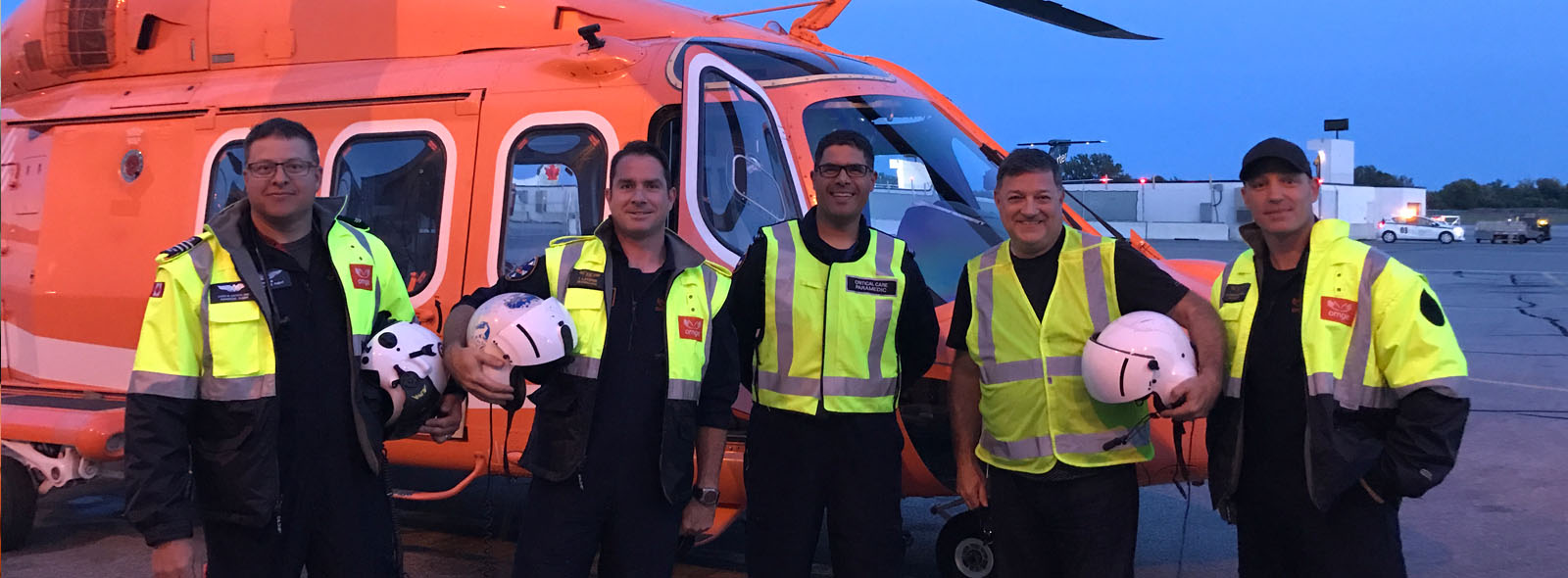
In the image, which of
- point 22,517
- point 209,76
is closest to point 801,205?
point 209,76

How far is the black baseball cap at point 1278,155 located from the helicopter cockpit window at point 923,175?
1.68 meters

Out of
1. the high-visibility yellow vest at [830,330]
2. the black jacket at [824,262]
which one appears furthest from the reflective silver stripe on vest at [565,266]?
the high-visibility yellow vest at [830,330]

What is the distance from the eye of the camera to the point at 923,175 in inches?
214

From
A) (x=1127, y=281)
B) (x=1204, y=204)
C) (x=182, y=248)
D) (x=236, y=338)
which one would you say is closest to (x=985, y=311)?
(x=1127, y=281)

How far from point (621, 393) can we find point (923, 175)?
2400mm

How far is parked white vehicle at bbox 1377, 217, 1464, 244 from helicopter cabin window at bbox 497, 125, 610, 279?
1957 inches

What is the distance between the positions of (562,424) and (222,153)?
3355 millimetres

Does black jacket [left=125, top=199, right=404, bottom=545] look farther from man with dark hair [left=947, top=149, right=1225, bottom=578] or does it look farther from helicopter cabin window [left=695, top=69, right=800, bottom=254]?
helicopter cabin window [left=695, top=69, right=800, bottom=254]

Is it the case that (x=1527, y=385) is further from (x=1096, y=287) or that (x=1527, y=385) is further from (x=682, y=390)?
(x=682, y=390)

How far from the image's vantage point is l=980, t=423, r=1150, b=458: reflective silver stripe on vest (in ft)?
11.3

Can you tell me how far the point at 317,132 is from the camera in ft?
18.5

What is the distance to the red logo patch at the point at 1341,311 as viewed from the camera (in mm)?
3191

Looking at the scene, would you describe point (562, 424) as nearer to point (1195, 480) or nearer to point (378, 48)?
point (1195, 480)

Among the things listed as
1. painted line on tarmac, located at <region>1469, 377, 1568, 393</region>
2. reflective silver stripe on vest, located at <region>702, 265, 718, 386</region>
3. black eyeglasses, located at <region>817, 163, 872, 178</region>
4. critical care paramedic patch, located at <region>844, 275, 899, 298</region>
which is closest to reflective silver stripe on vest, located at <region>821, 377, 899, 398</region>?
critical care paramedic patch, located at <region>844, 275, 899, 298</region>
